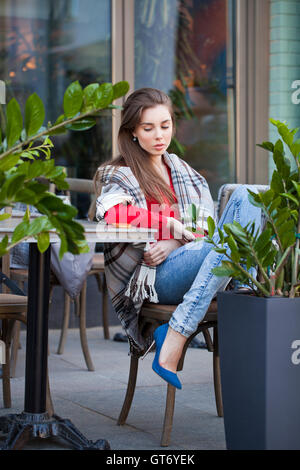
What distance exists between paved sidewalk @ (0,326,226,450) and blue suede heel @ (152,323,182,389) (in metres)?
0.23

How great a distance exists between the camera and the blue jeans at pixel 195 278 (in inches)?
93.0

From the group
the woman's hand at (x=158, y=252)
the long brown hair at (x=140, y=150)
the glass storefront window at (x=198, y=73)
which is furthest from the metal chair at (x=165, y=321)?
the glass storefront window at (x=198, y=73)

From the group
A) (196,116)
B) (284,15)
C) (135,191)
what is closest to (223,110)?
(196,116)

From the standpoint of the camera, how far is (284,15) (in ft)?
18.3

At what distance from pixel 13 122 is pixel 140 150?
1339 millimetres

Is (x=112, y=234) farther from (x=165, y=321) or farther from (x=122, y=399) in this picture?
(x=122, y=399)

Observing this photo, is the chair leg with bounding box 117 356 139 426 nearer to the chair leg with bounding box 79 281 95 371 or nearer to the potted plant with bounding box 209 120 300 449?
the potted plant with bounding box 209 120 300 449

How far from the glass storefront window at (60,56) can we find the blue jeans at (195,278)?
2778 millimetres

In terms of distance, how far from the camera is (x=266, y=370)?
1.90 m

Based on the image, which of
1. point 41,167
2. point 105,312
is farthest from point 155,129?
point 105,312

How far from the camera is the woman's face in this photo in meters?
2.74

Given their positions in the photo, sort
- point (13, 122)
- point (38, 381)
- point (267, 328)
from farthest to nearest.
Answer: point (38, 381)
point (267, 328)
point (13, 122)

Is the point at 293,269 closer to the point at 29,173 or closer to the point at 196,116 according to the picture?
the point at 29,173

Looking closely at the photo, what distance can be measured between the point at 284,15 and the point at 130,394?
3803 mm
